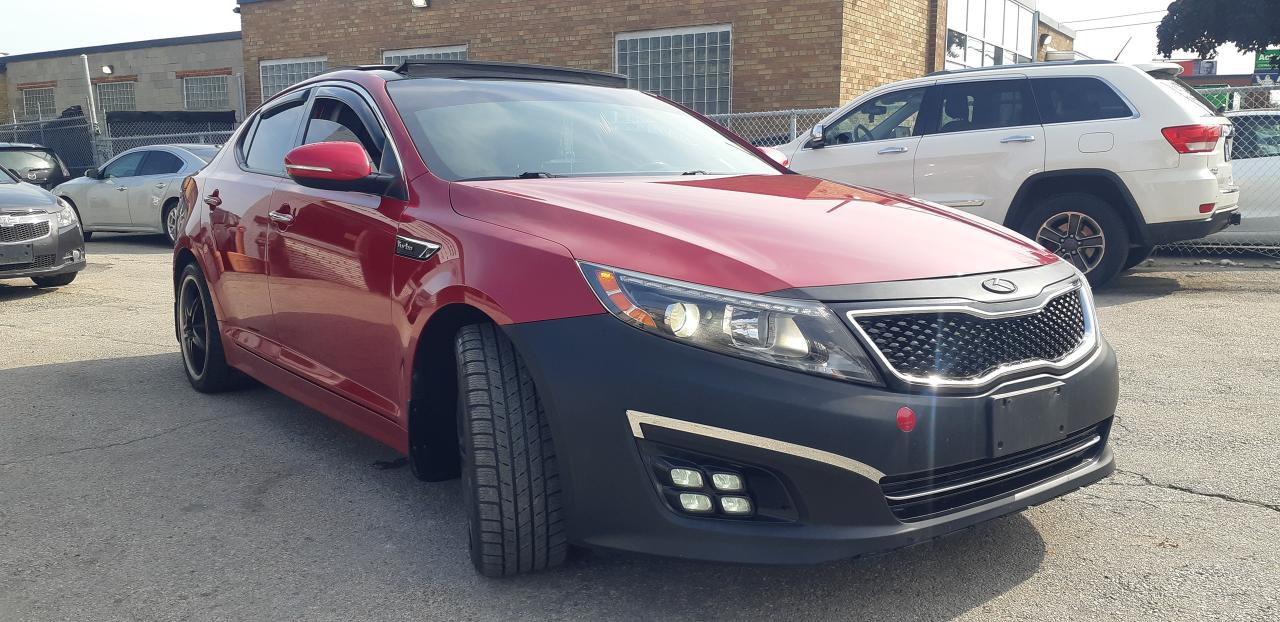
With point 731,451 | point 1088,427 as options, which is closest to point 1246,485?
point 1088,427

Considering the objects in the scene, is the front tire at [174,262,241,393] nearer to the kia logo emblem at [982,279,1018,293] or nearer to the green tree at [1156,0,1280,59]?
the kia logo emblem at [982,279,1018,293]

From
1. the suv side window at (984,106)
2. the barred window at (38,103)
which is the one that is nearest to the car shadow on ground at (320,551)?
the suv side window at (984,106)

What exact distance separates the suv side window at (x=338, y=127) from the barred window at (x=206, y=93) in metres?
25.4

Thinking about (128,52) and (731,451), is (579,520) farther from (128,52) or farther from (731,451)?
(128,52)

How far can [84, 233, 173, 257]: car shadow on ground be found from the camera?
13125mm

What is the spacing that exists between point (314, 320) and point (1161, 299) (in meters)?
6.47

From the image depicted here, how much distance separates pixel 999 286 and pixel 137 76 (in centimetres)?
3136

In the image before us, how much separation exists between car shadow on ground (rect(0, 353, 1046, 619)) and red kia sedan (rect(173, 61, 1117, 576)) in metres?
0.22

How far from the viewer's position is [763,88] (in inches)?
645

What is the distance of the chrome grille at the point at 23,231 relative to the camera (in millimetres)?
8844

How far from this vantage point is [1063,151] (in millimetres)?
7852

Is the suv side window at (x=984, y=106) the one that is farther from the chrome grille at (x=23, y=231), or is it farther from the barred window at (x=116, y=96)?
the barred window at (x=116, y=96)

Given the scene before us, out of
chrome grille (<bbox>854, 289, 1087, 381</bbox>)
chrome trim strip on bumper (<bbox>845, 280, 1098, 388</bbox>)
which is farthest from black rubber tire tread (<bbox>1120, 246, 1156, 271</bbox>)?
chrome grille (<bbox>854, 289, 1087, 381</bbox>)

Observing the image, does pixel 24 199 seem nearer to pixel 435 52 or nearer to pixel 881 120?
pixel 881 120
